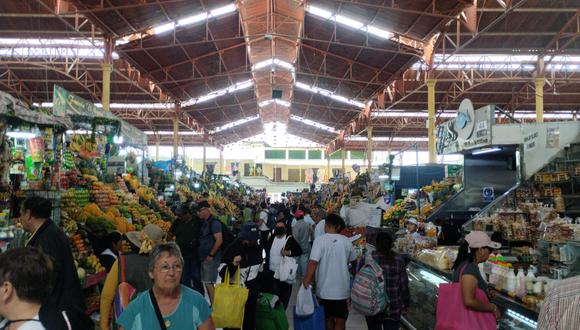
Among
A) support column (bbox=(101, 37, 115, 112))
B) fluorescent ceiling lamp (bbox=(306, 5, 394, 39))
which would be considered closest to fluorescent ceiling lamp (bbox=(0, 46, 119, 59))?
support column (bbox=(101, 37, 115, 112))

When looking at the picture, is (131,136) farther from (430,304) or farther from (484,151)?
(430,304)

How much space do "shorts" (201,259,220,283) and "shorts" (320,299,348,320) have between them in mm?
2131

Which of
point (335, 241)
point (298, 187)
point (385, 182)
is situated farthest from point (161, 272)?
point (298, 187)

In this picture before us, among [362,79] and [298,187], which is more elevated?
[362,79]

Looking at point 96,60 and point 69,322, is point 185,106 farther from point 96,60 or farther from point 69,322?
point 69,322

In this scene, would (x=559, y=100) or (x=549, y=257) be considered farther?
(x=559, y=100)

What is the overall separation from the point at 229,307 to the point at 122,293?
0.97m

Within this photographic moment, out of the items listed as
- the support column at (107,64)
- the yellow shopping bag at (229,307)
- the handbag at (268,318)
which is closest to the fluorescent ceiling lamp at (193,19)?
the support column at (107,64)

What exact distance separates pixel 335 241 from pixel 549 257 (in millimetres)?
1697

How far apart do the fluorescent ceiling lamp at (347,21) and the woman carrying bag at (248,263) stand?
8748 mm

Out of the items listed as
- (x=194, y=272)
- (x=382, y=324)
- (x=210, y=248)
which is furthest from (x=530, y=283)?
(x=194, y=272)

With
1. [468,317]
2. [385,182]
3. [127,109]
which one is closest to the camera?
[468,317]

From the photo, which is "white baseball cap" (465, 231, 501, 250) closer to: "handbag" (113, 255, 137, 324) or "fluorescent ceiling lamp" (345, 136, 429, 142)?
"handbag" (113, 255, 137, 324)

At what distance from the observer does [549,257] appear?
13.9ft
